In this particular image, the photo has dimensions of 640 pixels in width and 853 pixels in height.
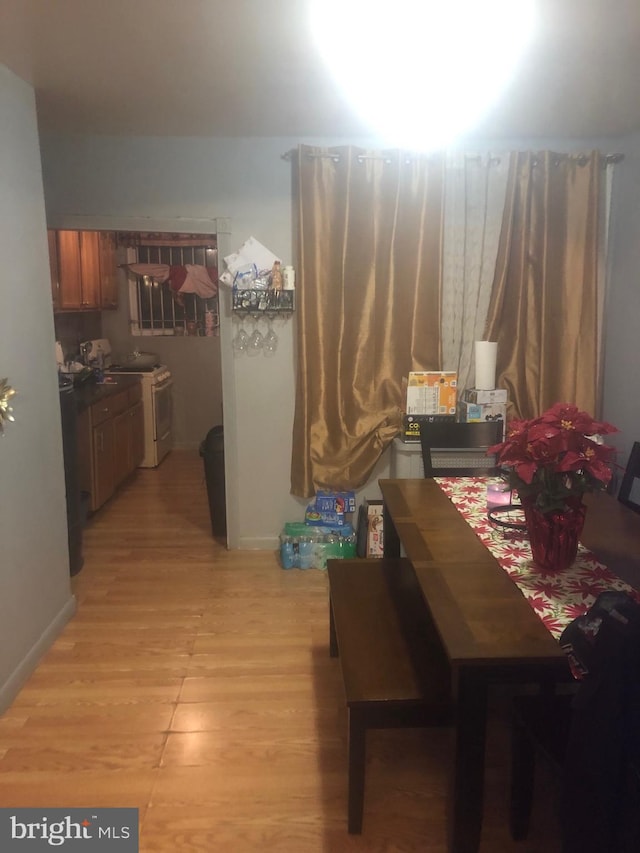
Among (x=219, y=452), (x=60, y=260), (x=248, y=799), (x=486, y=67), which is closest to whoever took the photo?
(x=248, y=799)

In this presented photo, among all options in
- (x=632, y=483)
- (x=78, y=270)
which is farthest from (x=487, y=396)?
(x=78, y=270)

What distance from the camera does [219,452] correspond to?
389 centimetres

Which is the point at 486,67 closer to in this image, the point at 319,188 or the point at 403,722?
the point at 319,188

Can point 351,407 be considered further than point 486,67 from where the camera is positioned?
Yes

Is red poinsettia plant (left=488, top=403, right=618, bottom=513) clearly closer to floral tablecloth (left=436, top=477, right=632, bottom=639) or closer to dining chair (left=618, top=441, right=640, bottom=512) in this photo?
floral tablecloth (left=436, top=477, right=632, bottom=639)

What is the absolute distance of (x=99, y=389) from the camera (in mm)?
4641

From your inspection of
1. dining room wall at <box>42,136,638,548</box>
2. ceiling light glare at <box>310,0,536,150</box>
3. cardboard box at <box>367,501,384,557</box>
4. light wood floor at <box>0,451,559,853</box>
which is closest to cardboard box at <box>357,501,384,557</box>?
cardboard box at <box>367,501,384,557</box>

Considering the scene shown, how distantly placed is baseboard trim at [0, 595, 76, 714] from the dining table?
1570 mm

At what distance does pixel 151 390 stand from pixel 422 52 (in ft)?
12.8

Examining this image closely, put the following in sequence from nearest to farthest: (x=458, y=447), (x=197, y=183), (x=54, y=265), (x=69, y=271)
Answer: (x=458, y=447) < (x=197, y=183) < (x=54, y=265) < (x=69, y=271)

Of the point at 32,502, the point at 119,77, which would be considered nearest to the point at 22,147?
the point at 119,77

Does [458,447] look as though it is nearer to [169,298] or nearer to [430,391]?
[430,391]

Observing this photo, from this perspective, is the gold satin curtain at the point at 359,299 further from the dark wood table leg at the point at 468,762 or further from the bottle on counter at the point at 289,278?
the dark wood table leg at the point at 468,762

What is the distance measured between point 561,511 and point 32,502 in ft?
6.62
